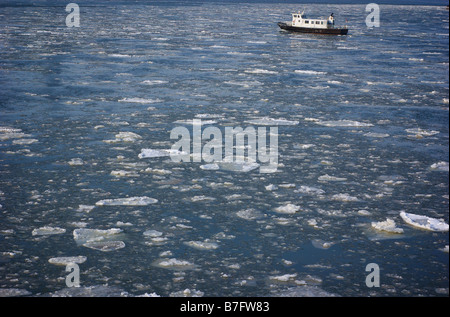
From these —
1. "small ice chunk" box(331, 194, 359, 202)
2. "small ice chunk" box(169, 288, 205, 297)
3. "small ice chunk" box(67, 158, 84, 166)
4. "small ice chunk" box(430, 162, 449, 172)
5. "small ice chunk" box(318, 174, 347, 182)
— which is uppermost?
"small ice chunk" box(67, 158, 84, 166)

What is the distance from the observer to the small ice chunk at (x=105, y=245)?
19.0ft

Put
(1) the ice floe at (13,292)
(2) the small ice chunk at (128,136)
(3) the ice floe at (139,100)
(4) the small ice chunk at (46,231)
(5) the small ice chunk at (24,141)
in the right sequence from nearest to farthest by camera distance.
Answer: (1) the ice floe at (13,292), (4) the small ice chunk at (46,231), (5) the small ice chunk at (24,141), (2) the small ice chunk at (128,136), (3) the ice floe at (139,100)

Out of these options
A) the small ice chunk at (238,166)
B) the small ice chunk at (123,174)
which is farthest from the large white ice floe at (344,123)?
the small ice chunk at (123,174)

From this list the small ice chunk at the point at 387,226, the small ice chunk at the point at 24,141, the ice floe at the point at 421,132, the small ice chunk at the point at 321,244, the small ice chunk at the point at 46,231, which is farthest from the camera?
the ice floe at the point at 421,132

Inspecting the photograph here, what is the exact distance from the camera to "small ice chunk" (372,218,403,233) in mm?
6305

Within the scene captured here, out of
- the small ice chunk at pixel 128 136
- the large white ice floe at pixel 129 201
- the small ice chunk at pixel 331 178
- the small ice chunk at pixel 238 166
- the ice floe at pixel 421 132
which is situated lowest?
the large white ice floe at pixel 129 201

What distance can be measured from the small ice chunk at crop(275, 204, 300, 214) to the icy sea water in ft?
0.11

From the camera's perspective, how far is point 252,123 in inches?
436

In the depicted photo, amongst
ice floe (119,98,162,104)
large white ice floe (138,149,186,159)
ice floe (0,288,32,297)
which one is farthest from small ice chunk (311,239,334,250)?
ice floe (119,98,162,104)

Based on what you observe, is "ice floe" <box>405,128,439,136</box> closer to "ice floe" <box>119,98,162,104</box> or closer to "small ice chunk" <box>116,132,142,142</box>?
"small ice chunk" <box>116,132,142,142</box>

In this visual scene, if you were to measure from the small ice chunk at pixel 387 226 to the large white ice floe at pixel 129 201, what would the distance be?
280 centimetres

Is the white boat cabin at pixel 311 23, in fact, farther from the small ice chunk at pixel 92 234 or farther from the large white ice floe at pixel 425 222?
the small ice chunk at pixel 92 234

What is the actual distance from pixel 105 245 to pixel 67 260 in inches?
19.4
